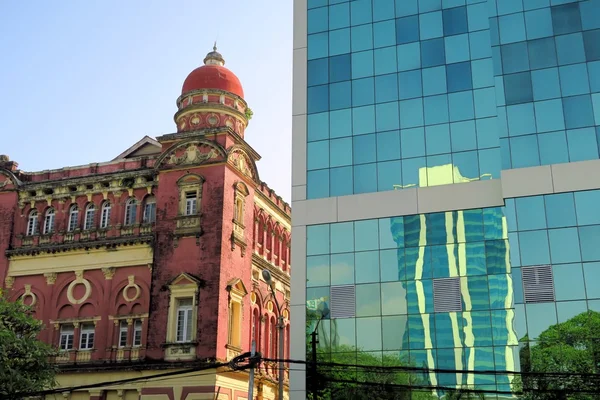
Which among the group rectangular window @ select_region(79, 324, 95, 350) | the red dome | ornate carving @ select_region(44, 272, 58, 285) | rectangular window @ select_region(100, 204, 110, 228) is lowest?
rectangular window @ select_region(79, 324, 95, 350)

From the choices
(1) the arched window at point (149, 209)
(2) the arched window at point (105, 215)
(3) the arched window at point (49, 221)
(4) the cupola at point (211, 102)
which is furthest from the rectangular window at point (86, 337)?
(4) the cupola at point (211, 102)

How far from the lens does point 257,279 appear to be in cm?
4378

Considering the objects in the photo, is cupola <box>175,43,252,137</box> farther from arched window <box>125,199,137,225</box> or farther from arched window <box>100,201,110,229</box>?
arched window <box>100,201,110,229</box>

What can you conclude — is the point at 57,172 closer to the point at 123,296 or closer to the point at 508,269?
the point at 123,296

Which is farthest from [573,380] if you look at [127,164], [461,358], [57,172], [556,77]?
[57,172]

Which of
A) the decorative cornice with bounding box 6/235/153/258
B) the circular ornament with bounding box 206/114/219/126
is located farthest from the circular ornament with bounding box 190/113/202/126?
the decorative cornice with bounding box 6/235/153/258

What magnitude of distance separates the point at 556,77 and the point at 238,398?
21.4m

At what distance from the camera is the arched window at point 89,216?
43281mm

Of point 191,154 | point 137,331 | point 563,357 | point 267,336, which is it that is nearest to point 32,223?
A: point 137,331

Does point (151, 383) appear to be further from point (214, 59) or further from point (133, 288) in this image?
point (214, 59)

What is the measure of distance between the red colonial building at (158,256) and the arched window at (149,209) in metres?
0.12

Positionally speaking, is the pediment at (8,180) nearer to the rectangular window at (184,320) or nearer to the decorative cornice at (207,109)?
the decorative cornice at (207,109)

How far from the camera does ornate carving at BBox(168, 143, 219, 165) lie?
41.2 meters

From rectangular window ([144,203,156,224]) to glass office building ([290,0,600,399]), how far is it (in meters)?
11.0
